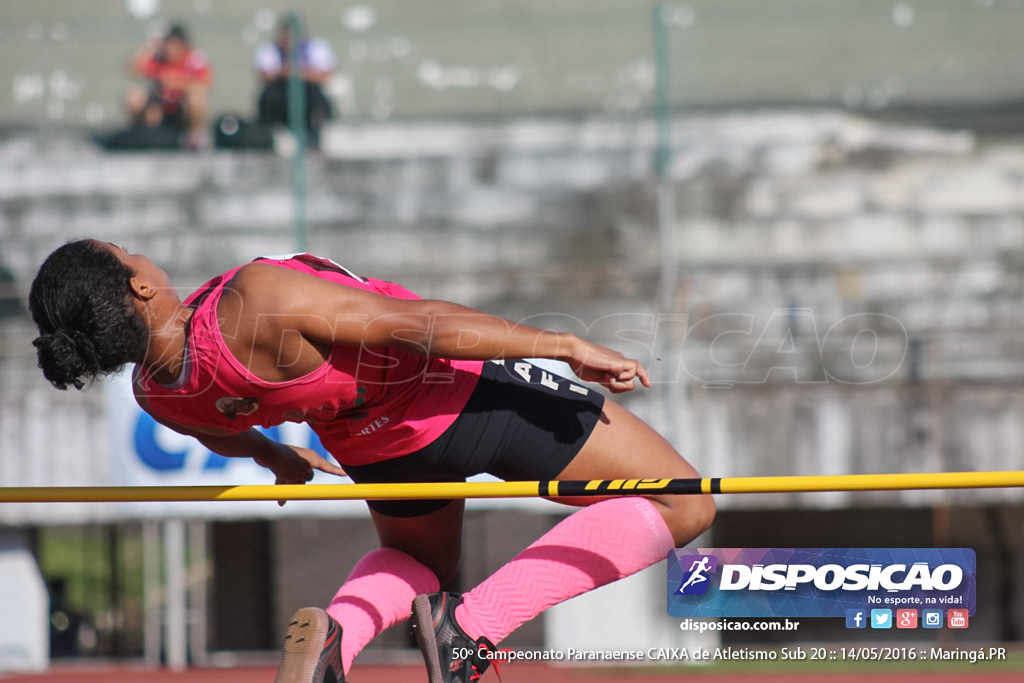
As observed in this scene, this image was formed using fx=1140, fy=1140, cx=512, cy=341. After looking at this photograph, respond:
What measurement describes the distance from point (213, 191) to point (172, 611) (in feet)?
8.92

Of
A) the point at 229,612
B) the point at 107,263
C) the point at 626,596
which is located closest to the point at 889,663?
the point at 626,596

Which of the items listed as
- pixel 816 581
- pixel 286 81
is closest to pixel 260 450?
pixel 816 581

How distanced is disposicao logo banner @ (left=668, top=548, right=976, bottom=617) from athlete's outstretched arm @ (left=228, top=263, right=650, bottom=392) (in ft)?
2.42

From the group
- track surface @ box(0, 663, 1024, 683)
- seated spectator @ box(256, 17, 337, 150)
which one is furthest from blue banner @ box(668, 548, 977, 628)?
seated spectator @ box(256, 17, 337, 150)

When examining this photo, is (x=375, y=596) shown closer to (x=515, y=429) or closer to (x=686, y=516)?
(x=515, y=429)

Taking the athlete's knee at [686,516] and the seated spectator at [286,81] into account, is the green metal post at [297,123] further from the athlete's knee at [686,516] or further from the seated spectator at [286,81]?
the athlete's knee at [686,516]

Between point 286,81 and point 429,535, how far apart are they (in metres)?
4.64

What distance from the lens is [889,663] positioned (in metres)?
5.94

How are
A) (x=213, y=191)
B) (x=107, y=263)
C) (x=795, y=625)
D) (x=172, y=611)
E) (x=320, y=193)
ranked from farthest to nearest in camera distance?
(x=213, y=191) < (x=320, y=193) < (x=172, y=611) < (x=795, y=625) < (x=107, y=263)

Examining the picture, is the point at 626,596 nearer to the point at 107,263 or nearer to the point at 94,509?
the point at 94,509

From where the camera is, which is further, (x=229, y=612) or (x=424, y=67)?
(x=424, y=67)

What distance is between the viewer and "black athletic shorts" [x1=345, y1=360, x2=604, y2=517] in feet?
8.50

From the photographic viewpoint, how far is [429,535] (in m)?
2.82

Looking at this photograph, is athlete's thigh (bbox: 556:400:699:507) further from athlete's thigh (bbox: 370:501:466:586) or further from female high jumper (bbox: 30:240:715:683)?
athlete's thigh (bbox: 370:501:466:586)
